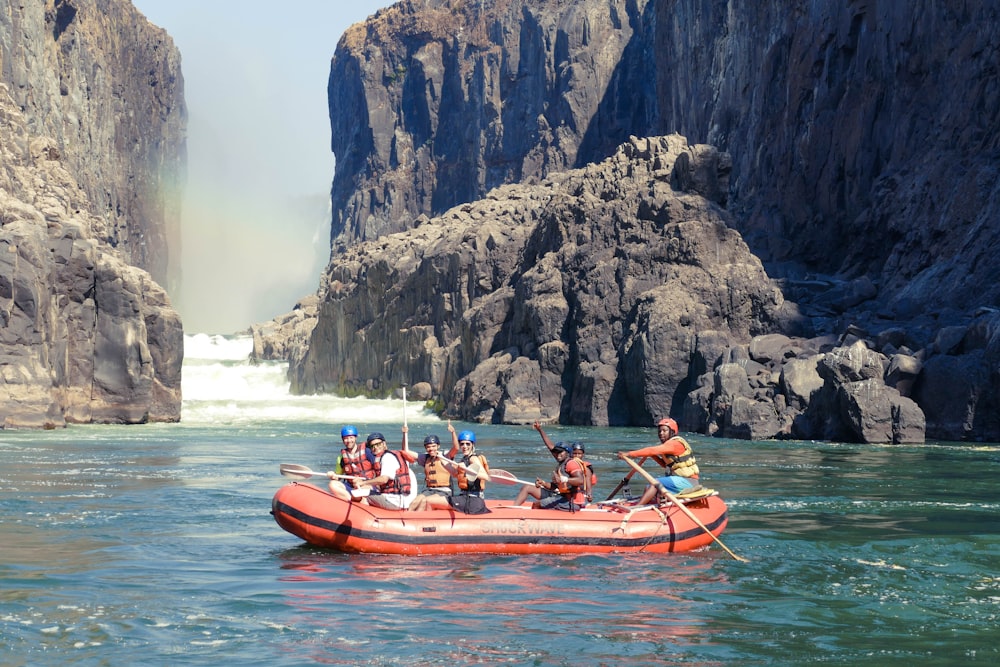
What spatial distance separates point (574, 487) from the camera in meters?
21.6

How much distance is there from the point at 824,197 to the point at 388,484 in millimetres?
72145

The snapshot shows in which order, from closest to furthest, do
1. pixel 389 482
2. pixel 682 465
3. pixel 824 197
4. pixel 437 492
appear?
pixel 389 482 < pixel 437 492 < pixel 682 465 < pixel 824 197

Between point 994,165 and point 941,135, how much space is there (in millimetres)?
6531

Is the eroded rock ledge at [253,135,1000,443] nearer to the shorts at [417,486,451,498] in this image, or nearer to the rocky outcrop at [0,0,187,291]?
the rocky outcrop at [0,0,187,291]

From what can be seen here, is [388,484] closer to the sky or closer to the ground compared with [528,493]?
closer to the sky

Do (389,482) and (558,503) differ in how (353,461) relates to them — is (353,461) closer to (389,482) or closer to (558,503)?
(389,482)

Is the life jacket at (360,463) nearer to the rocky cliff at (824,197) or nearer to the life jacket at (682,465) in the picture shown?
the life jacket at (682,465)

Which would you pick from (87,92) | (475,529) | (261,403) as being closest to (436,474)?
(475,529)

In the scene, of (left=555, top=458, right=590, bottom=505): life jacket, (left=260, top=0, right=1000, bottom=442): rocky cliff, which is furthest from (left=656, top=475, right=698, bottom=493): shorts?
(left=260, top=0, right=1000, bottom=442): rocky cliff

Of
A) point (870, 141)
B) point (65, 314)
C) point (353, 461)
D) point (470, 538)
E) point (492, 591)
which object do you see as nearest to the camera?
point (492, 591)

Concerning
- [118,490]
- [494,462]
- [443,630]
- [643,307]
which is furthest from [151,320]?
[443,630]

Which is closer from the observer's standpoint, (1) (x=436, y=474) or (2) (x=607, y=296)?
(1) (x=436, y=474)

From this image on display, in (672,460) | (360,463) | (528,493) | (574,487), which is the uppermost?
(672,460)

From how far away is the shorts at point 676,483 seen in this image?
21.9 meters
